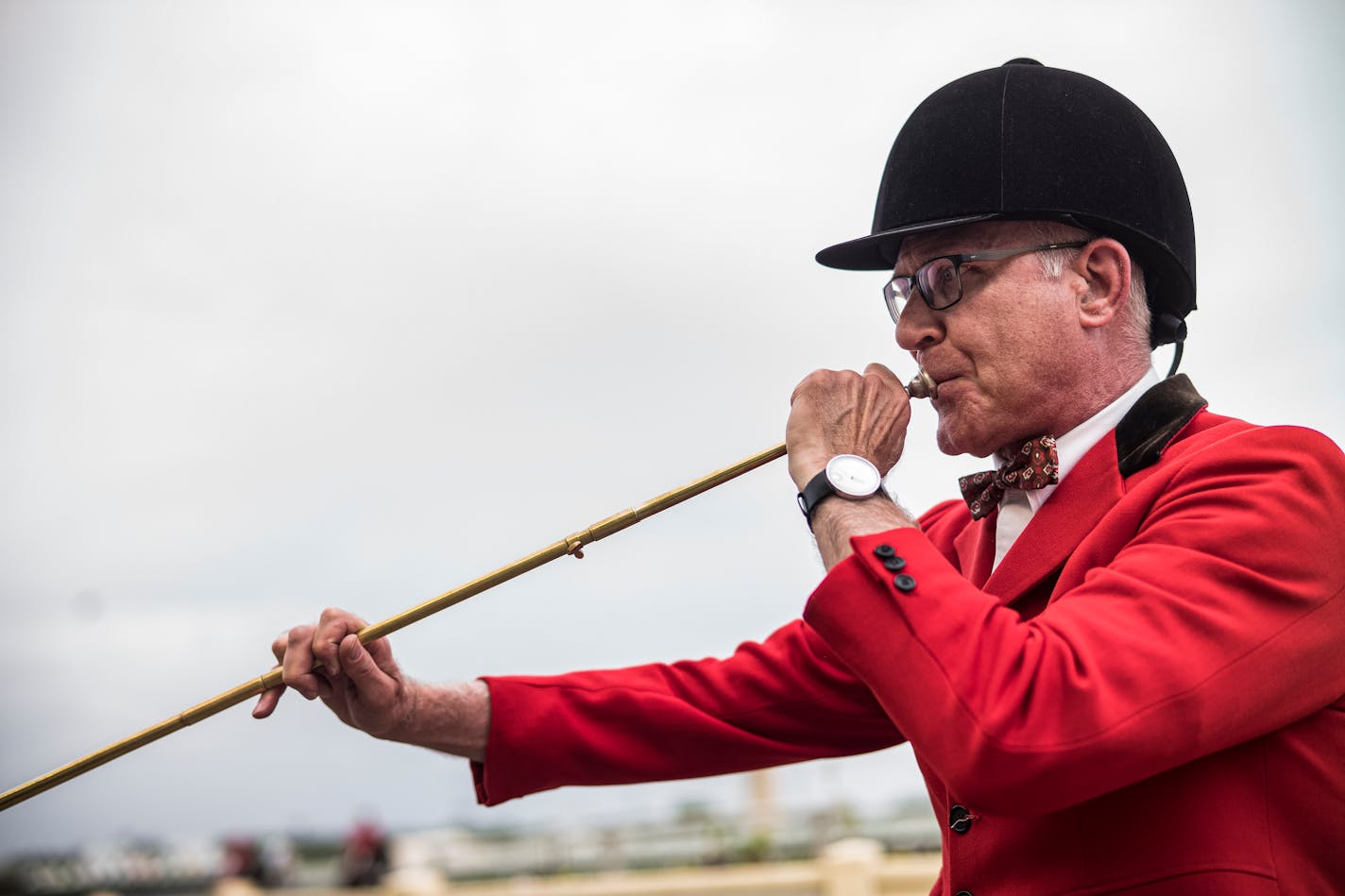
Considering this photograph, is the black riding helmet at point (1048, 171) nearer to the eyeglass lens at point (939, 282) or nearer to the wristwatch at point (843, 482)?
the eyeglass lens at point (939, 282)

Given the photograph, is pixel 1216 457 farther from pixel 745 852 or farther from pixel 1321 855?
pixel 745 852

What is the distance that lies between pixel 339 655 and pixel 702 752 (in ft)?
2.89

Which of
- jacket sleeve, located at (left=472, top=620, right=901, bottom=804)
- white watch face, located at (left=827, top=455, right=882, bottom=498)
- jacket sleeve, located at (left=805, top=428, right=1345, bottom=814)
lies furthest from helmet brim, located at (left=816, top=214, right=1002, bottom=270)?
jacket sleeve, located at (left=472, top=620, right=901, bottom=804)

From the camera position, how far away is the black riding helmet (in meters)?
2.59

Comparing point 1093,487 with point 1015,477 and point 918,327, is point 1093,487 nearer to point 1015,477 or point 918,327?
point 1015,477

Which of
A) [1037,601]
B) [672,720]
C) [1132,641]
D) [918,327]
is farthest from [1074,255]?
[672,720]

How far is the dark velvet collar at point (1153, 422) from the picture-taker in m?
2.43

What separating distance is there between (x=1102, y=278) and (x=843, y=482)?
0.74 m

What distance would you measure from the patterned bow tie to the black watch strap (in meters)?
0.48

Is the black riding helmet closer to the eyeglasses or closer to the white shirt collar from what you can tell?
the eyeglasses

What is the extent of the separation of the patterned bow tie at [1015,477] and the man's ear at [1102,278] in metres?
0.26

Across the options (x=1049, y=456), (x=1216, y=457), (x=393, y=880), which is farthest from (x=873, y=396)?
(x=393, y=880)

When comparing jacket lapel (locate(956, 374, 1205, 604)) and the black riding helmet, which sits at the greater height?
the black riding helmet

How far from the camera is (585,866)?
Result: 14.8 metres
